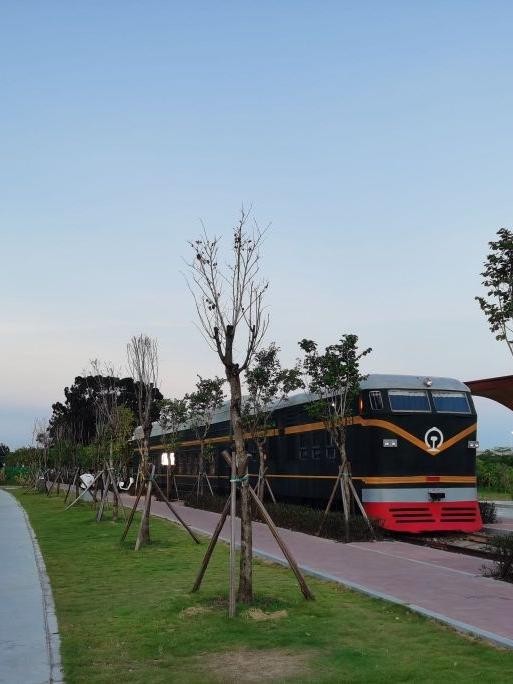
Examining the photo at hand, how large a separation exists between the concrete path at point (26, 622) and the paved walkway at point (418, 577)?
406cm

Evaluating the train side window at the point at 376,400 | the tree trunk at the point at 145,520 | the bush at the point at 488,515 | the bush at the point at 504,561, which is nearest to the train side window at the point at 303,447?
the train side window at the point at 376,400

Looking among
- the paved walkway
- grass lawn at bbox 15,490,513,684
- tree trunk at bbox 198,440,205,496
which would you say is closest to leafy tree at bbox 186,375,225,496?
tree trunk at bbox 198,440,205,496

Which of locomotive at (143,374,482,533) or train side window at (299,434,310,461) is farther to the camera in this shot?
train side window at (299,434,310,461)

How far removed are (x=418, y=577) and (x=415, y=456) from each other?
669cm

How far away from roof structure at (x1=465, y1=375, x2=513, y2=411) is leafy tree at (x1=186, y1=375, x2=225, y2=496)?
10.6 meters

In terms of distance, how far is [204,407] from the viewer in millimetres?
33031

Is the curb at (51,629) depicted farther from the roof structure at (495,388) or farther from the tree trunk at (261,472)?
the roof structure at (495,388)

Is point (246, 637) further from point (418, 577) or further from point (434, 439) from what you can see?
point (434, 439)

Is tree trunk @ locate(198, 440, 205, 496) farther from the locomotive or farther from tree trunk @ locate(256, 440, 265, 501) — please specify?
the locomotive

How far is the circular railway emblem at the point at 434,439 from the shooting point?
62.7 feet

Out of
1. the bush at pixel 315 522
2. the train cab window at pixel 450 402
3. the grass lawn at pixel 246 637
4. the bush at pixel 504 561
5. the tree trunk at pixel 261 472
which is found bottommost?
the grass lawn at pixel 246 637

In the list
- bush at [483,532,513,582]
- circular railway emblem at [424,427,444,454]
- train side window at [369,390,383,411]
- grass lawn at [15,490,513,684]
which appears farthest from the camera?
circular railway emblem at [424,427,444,454]

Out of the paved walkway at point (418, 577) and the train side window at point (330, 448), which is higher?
the train side window at point (330, 448)

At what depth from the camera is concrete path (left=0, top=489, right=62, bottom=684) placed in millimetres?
7359
